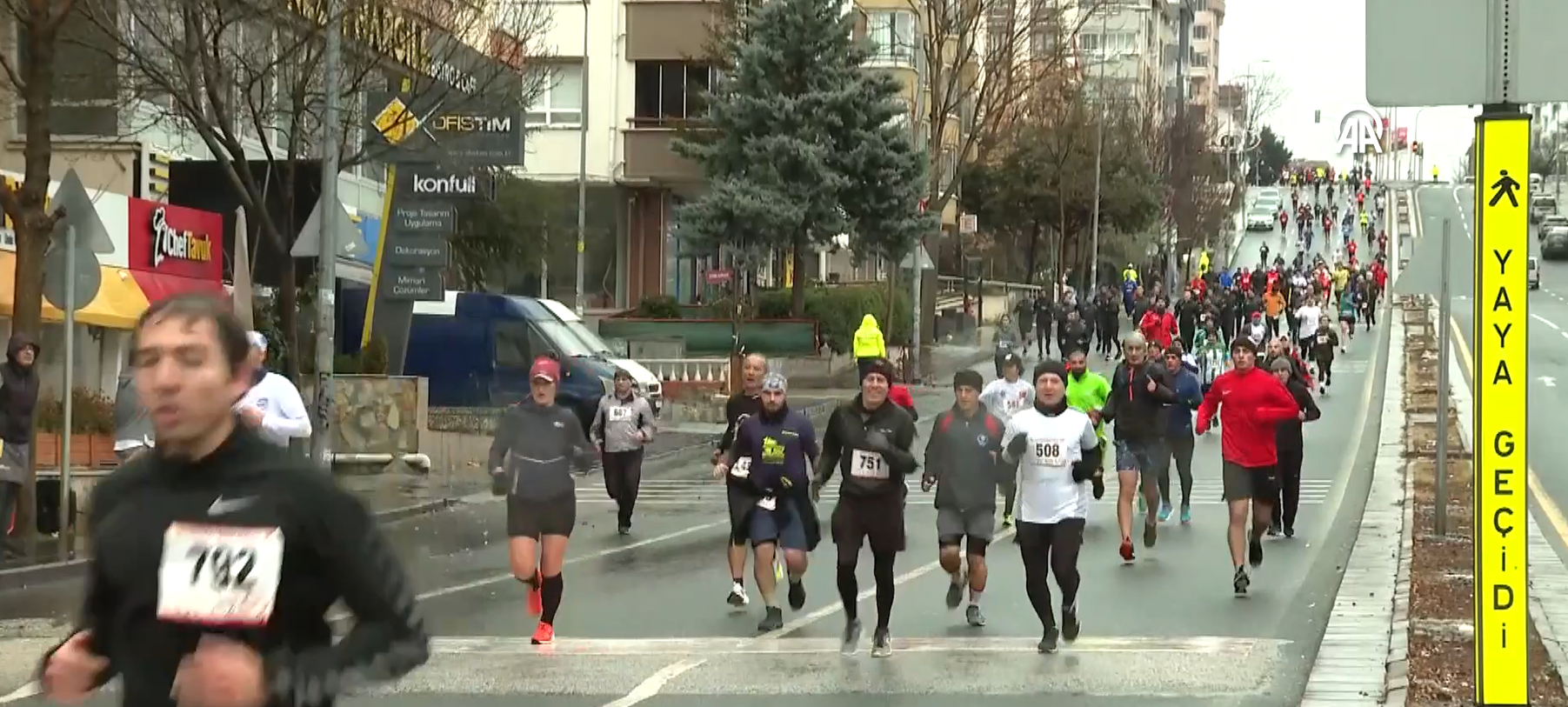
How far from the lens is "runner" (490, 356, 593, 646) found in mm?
12195

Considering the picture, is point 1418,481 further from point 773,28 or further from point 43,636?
point 773,28

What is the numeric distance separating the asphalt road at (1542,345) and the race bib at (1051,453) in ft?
8.10

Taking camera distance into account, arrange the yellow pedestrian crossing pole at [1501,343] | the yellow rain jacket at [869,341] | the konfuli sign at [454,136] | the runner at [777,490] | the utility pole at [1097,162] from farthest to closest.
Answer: the utility pole at [1097,162]
the yellow rain jacket at [869,341]
the konfuli sign at [454,136]
the runner at [777,490]
the yellow pedestrian crossing pole at [1501,343]

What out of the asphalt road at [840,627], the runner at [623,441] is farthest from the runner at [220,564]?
the runner at [623,441]

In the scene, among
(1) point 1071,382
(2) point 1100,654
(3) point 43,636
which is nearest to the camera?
(2) point 1100,654

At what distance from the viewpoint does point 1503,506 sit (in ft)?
19.4

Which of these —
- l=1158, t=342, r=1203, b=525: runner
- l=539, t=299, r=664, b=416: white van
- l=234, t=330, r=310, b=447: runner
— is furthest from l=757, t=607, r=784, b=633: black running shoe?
l=539, t=299, r=664, b=416: white van

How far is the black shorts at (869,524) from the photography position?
1189 cm

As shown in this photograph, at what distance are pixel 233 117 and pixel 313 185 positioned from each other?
5.87m

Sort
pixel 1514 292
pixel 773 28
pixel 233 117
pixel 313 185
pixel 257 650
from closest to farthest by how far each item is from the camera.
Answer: pixel 257 650 → pixel 1514 292 → pixel 233 117 → pixel 313 185 → pixel 773 28

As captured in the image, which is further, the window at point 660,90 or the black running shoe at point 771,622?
the window at point 660,90

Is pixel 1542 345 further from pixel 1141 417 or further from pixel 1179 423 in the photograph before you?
pixel 1141 417

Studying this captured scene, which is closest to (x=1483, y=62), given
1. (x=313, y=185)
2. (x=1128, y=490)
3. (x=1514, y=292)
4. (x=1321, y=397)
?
(x=1514, y=292)

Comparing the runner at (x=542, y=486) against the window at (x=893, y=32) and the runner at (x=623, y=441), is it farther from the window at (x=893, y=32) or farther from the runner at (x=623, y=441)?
the window at (x=893, y=32)
